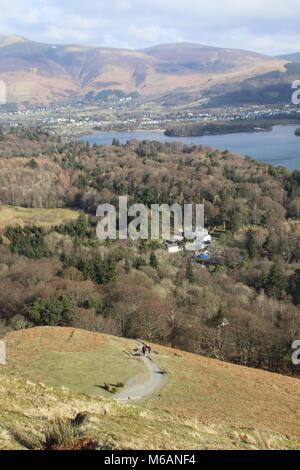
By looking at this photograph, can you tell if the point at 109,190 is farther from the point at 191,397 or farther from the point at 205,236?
the point at 191,397

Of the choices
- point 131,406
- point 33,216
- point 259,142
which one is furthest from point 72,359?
point 259,142

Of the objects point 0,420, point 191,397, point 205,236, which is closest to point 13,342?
point 191,397

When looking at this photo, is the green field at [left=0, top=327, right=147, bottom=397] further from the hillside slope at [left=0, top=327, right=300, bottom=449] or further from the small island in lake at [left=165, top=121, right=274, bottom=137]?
the small island in lake at [left=165, top=121, right=274, bottom=137]

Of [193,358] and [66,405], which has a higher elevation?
[66,405]

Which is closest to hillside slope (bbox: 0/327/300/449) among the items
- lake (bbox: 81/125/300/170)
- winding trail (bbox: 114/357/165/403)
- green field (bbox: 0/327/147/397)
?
green field (bbox: 0/327/147/397)

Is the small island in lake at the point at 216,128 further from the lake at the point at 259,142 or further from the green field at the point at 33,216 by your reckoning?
the green field at the point at 33,216

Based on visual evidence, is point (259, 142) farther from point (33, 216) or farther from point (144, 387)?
point (144, 387)

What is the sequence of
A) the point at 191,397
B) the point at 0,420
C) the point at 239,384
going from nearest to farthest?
the point at 0,420
the point at 191,397
the point at 239,384
